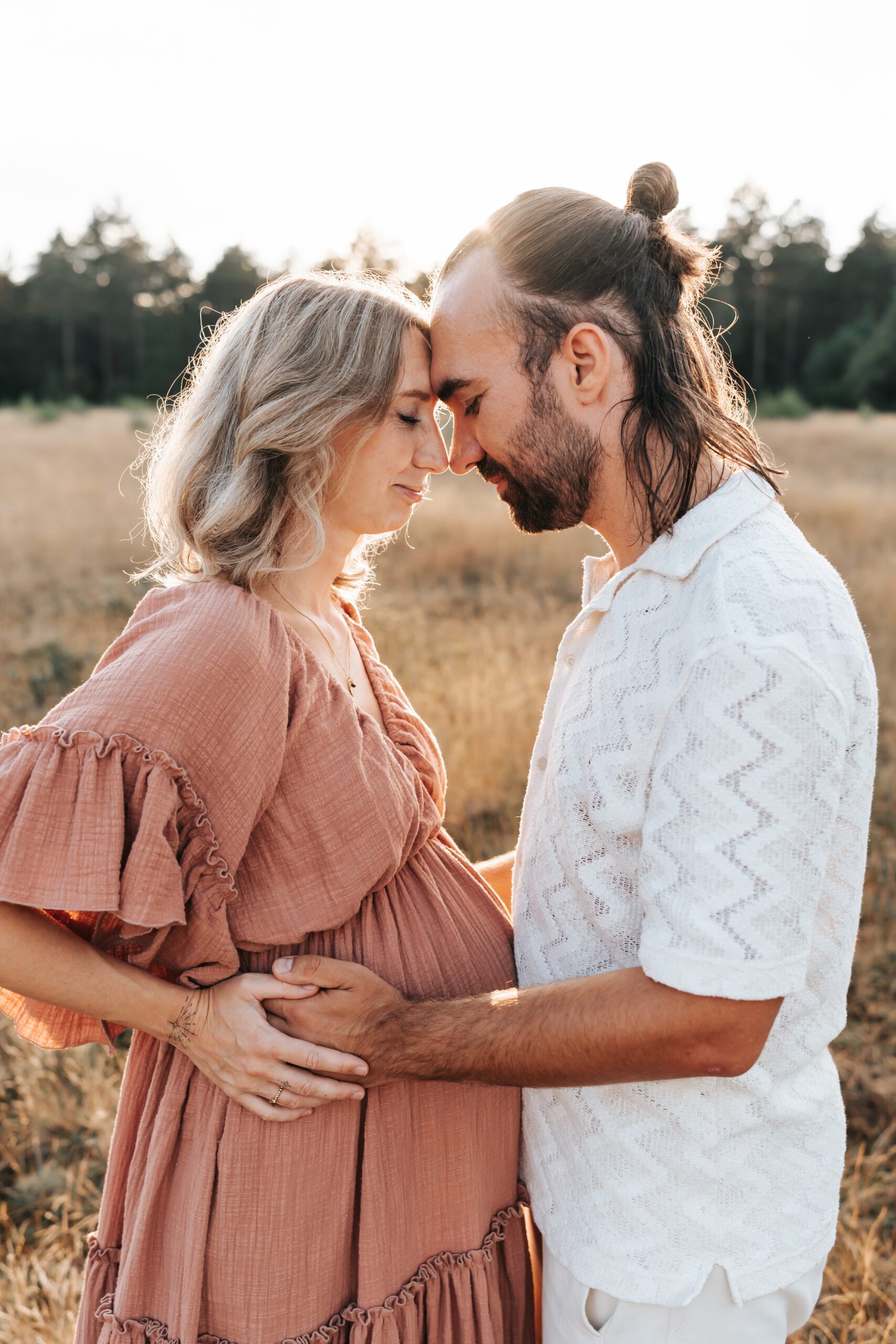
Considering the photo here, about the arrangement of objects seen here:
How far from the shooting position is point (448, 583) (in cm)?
1010

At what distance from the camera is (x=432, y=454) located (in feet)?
6.62

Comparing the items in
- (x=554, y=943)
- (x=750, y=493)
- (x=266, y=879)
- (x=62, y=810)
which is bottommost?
(x=554, y=943)

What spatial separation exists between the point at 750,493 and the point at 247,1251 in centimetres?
151

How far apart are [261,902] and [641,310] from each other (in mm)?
1281

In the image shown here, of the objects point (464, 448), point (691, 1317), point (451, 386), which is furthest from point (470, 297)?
point (691, 1317)

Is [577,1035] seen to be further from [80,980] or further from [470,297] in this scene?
[470,297]

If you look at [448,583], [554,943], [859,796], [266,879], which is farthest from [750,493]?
[448,583]

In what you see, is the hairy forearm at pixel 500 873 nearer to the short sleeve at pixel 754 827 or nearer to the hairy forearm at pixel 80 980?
the hairy forearm at pixel 80 980

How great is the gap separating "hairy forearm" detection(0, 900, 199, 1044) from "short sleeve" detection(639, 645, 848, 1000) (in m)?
0.83

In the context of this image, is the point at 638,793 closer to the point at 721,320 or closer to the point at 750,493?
the point at 750,493

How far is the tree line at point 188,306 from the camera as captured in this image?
1609 inches

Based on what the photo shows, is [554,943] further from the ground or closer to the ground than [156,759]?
closer to the ground

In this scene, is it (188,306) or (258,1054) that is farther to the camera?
(188,306)

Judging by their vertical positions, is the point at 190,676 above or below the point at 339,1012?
above
